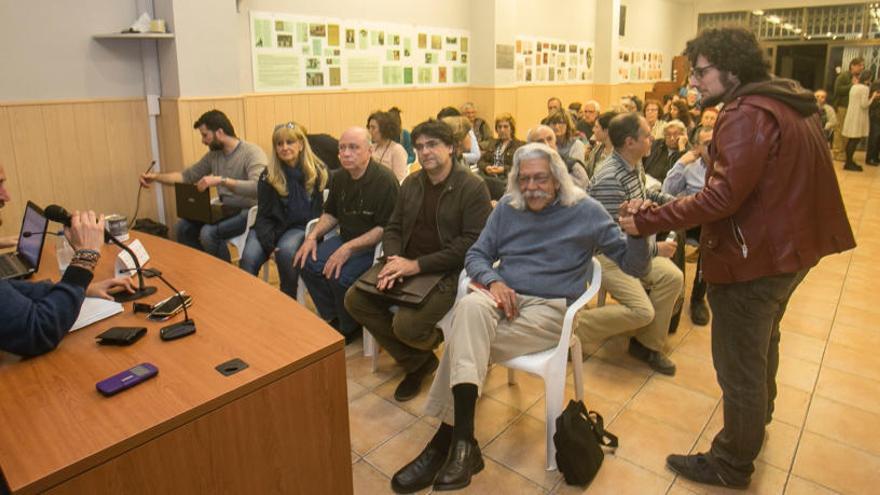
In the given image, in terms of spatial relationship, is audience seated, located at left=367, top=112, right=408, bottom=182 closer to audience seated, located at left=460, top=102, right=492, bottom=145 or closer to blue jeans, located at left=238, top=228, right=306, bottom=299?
blue jeans, located at left=238, top=228, right=306, bottom=299

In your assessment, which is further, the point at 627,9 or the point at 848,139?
the point at 627,9

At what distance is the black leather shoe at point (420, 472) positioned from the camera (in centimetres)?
209

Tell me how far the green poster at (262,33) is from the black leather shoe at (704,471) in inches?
169

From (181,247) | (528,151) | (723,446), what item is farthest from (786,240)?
(181,247)

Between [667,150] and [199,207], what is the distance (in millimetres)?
3291

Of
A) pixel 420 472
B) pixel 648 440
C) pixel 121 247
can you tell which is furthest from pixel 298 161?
pixel 648 440

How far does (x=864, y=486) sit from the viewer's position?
6.81ft

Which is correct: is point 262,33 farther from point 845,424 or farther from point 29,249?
point 845,424

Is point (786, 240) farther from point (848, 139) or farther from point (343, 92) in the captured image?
point (848, 139)

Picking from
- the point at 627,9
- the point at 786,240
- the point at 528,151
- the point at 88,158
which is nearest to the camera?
the point at 786,240

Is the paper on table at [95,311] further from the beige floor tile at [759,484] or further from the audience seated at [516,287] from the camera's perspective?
the beige floor tile at [759,484]

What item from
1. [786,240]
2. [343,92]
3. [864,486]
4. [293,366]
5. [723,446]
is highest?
[343,92]

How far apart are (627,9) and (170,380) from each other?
35.4 feet

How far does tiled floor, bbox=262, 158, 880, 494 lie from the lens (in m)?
2.13
